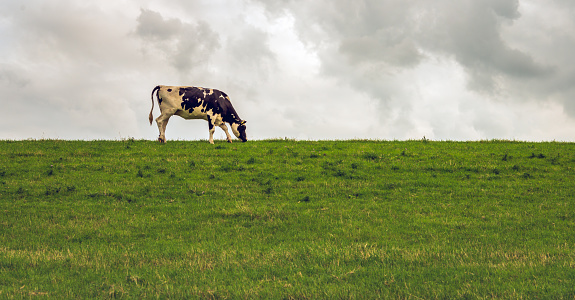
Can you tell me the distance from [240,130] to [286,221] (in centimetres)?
1839

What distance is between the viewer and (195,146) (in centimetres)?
2683

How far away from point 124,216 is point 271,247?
19.5 feet

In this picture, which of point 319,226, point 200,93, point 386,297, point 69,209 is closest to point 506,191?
point 319,226

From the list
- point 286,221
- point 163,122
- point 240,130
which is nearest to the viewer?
point 286,221

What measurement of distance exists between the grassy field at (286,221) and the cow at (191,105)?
131 inches

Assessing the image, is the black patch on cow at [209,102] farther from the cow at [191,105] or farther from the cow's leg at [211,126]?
the cow's leg at [211,126]

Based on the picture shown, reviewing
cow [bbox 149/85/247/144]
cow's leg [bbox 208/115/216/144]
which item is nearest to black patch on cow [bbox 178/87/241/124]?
cow [bbox 149/85/247/144]

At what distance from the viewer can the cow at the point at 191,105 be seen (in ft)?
97.6

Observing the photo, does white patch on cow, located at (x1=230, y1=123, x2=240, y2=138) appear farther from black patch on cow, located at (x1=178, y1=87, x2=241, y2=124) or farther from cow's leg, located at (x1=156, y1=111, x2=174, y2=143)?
cow's leg, located at (x1=156, y1=111, x2=174, y2=143)

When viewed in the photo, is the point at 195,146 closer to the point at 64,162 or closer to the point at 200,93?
the point at 200,93

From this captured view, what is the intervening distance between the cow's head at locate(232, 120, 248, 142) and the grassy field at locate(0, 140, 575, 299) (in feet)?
16.5

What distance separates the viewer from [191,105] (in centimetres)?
2994

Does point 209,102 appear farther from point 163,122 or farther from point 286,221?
point 286,221

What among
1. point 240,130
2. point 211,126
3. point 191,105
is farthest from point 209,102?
point 240,130
